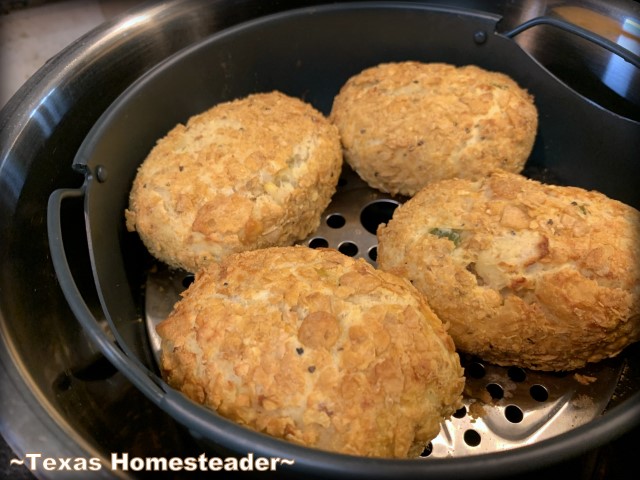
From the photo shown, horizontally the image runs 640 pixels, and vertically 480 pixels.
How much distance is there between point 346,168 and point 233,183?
353 mm

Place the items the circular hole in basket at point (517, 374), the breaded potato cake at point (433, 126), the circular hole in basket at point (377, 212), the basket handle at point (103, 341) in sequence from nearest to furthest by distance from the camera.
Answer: the basket handle at point (103, 341)
the circular hole in basket at point (517, 374)
the breaded potato cake at point (433, 126)
the circular hole in basket at point (377, 212)

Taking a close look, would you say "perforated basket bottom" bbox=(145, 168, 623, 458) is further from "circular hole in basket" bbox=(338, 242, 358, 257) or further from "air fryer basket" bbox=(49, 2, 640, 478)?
"circular hole in basket" bbox=(338, 242, 358, 257)

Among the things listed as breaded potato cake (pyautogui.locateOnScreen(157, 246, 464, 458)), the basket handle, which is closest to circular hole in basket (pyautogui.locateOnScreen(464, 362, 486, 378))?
breaded potato cake (pyautogui.locateOnScreen(157, 246, 464, 458))

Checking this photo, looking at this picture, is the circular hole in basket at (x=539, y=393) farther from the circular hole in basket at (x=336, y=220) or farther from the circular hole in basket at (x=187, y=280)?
the circular hole in basket at (x=187, y=280)

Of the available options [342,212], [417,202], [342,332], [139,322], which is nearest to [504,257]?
[417,202]

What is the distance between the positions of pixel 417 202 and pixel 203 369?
49 cm

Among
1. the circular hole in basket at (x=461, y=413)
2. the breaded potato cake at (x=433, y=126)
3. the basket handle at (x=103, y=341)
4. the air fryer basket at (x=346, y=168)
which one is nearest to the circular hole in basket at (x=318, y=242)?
the air fryer basket at (x=346, y=168)

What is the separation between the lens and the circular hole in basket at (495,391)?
37.9 inches

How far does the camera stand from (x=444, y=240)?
0.94 m

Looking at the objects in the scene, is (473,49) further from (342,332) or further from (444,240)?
(342,332)

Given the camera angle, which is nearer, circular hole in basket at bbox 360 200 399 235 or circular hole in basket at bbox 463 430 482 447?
circular hole in basket at bbox 463 430 482 447

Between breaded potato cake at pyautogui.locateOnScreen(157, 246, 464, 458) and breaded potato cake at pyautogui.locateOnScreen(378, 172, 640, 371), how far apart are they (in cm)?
9

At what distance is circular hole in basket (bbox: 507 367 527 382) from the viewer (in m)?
0.98

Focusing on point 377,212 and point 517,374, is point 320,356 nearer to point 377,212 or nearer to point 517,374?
point 517,374
